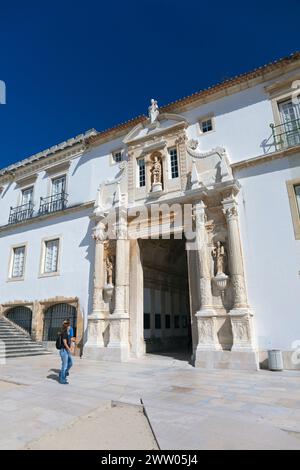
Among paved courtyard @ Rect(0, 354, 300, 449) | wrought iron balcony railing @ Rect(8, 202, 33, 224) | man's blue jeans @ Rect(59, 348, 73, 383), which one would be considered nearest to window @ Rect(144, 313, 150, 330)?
paved courtyard @ Rect(0, 354, 300, 449)

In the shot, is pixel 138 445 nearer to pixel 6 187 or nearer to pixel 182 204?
pixel 182 204

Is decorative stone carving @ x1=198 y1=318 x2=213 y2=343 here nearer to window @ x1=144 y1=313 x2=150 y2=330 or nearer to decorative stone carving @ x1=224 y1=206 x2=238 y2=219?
decorative stone carving @ x1=224 y1=206 x2=238 y2=219

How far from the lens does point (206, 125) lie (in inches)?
513

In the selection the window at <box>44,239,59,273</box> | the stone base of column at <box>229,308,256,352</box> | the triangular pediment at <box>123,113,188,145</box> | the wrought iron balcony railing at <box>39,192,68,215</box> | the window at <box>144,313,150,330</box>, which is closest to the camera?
the stone base of column at <box>229,308,256,352</box>

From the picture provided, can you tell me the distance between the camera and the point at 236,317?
9695 millimetres

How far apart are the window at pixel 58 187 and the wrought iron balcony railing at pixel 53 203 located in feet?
0.19

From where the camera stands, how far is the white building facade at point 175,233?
10.0 metres

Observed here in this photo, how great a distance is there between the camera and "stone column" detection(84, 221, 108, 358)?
12234mm

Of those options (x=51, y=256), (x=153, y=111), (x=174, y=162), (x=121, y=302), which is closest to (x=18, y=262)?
(x=51, y=256)

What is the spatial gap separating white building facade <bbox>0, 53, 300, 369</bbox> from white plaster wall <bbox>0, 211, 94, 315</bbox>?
0.07m

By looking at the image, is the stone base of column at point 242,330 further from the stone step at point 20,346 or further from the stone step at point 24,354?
the stone step at point 20,346

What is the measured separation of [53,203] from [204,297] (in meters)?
10.3

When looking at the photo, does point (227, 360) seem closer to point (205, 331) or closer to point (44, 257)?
point (205, 331)
